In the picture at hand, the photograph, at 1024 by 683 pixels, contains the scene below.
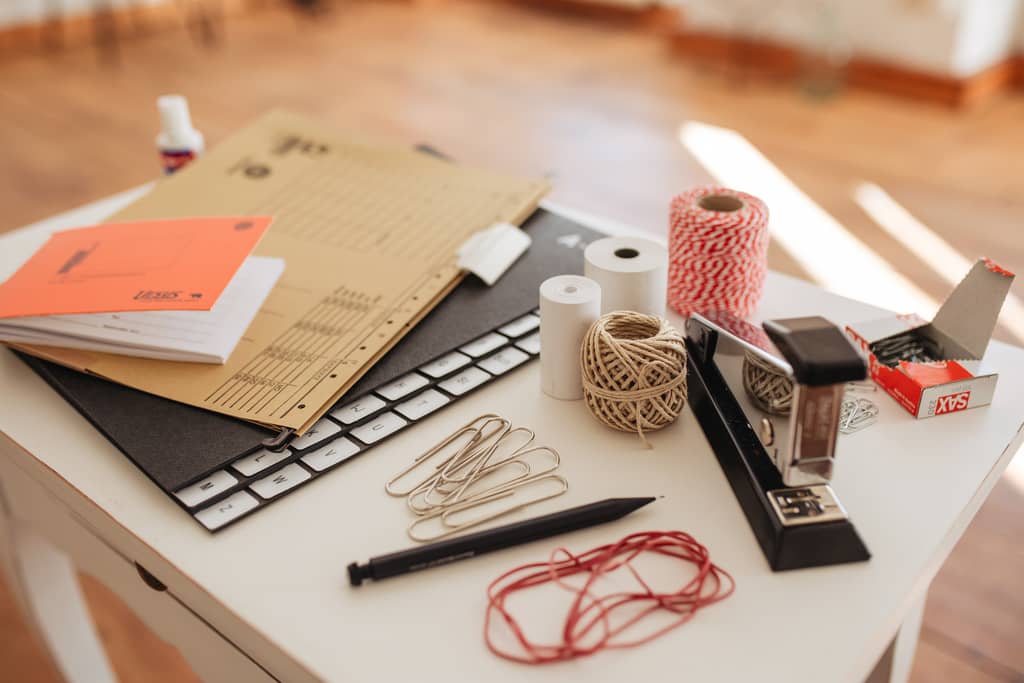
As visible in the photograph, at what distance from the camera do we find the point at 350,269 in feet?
2.97

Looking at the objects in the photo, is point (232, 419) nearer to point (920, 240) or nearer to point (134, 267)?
point (134, 267)

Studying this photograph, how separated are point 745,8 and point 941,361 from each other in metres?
2.72

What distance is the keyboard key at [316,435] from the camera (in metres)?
0.71

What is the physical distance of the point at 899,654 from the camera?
0.82 m

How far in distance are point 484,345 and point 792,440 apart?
0.32 metres

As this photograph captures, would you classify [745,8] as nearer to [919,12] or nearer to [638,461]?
[919,12]

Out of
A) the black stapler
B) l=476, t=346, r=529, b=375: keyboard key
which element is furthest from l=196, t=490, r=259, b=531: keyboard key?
the black stapler

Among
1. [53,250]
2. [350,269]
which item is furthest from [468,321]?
[53,250]

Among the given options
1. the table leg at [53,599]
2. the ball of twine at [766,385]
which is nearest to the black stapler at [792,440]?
the ball of twine at [766,385]

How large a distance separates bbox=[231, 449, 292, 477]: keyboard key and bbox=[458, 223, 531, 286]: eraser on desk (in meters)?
0.27

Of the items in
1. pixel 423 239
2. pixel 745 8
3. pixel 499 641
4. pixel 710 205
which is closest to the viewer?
pixel 499 641

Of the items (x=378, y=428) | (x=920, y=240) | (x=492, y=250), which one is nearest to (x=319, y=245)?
(x=492, y=250)

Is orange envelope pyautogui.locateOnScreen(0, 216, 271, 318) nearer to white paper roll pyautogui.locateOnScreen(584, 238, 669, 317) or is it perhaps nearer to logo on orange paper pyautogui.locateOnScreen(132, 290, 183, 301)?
logo on orange paper pyautogui.locateOnScreen(132, 290, 183, 301)

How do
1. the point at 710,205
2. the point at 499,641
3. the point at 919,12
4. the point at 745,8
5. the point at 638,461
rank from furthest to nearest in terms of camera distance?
1. the point at 745,8
2. the point at 919,12
3. the point at 710,205
4. the point at 638,461
5. the point at 499,641
